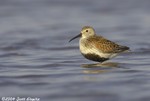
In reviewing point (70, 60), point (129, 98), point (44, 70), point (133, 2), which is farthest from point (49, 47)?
point (133, 2)

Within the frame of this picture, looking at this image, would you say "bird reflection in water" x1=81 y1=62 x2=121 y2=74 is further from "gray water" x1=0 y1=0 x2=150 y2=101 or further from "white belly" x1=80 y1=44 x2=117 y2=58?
"white belly" x1=80 y1=44 x2=117 y2=58

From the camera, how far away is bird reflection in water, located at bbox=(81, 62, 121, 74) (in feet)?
40.5

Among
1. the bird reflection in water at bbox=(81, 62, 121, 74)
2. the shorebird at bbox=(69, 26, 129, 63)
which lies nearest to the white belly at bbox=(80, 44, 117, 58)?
the shorebird at bbox=(69, 26, 129, 63)

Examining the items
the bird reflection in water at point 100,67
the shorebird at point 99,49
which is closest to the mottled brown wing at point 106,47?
the shorebird at point 99,49

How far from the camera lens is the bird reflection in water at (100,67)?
12.4 meters

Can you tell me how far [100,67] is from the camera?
42.2 ft

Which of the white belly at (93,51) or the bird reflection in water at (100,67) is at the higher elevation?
the white belly at (93,51)

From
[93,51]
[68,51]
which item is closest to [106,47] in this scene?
[93,51]

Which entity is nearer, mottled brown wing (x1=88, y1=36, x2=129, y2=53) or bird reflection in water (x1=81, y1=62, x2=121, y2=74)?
bird reflection in water (x1=81, y1=62, x2=121, y2=74)

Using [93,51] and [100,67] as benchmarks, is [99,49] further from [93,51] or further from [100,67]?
[100,67]

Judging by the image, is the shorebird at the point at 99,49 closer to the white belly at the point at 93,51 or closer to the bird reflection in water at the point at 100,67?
the white belly at the point at 93,51

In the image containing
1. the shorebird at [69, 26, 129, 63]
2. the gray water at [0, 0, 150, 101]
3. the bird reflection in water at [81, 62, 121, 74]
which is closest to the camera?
the gray water at [0, 0, 150, 101]

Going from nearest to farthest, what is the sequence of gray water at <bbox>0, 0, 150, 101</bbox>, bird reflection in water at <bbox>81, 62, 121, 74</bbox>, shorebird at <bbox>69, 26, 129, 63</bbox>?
gray water at <bbox>0, 0, 150, 101</bbox>, bird reflection in water at <bbox>81, 62, 121, 74</bbox>, shorebird at <bbox>69, 26, 129, 63</bbox>

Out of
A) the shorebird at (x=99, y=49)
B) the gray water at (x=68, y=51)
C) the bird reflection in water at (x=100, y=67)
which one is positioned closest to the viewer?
the gray water at (x=68, y=51)
